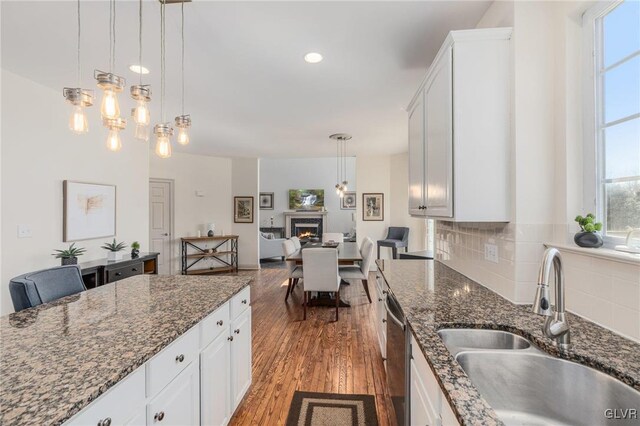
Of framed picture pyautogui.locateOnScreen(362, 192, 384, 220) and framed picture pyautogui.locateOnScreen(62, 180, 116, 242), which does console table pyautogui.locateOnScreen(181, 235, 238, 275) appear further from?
framed picture pyautogui.locateOnScreen(362, 192, 384, 220)

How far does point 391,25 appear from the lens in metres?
2.01

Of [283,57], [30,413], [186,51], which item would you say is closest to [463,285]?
[30,413]

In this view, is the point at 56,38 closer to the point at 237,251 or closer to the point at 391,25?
the point at 391,25

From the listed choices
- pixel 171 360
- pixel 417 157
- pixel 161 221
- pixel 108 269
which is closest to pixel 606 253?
pixel 417 157

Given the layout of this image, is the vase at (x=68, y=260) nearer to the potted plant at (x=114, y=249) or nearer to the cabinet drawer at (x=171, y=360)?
the potted plant at (x=114, y=249)

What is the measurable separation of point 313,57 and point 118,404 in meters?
2.50

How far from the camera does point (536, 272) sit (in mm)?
1484

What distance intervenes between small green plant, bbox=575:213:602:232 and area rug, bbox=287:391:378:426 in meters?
1.62

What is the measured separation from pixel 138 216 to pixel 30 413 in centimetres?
401

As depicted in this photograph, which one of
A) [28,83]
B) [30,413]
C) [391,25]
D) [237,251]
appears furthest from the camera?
[237,251]

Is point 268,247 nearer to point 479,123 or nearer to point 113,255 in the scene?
point 113,255

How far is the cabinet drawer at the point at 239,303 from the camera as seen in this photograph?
1814mm

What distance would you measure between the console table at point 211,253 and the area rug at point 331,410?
4765 millimetres

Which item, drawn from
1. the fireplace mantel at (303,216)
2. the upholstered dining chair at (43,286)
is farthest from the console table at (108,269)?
the fireplace mantel at (303,216)
